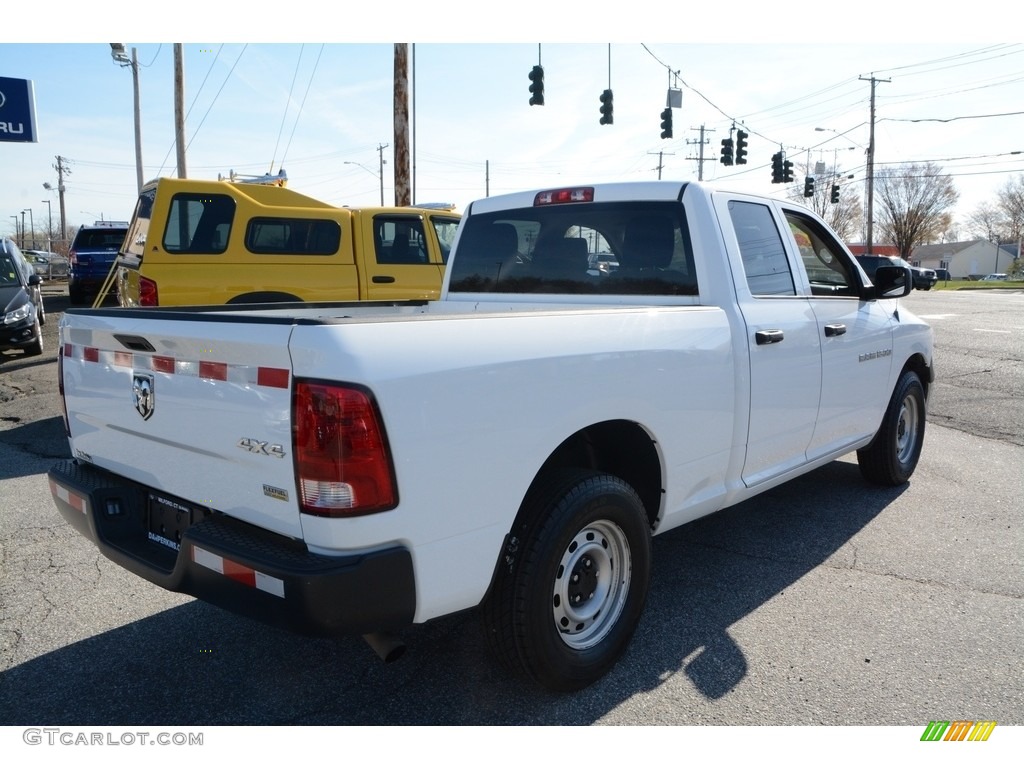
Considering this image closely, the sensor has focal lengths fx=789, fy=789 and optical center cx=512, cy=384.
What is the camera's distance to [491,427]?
2469 millimetres

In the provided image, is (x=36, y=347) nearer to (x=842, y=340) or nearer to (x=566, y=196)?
(x=566, y=196)

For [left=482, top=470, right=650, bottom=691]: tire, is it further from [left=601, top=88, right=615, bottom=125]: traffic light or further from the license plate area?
[left=601, top=88, right=615, bottom=125]: traffic light

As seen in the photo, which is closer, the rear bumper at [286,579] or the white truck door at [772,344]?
the rear bumper at [286,579]

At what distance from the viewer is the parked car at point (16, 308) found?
11562 mm

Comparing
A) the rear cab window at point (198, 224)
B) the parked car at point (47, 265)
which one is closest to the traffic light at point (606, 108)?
the rear cab window at point (198, 224)

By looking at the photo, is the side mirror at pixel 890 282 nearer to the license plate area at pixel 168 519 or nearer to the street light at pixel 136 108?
the license plate area at pixel 168 519

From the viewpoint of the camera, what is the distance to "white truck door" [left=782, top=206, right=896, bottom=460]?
437cm

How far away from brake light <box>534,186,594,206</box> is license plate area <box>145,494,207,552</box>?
8.32 ft

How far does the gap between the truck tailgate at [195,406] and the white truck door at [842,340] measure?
3060mm

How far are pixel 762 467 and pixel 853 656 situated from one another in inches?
39.2

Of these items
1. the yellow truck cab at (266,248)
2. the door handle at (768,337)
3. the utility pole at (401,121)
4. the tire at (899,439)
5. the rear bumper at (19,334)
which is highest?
the utility pole at (401,121)

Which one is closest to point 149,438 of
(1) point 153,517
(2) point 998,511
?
(1) point 153,517

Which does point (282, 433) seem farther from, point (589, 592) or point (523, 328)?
point (589, 592)

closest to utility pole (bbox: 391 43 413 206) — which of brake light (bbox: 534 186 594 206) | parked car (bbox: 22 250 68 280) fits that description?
brake light (bbox: 534 186 594 206)
